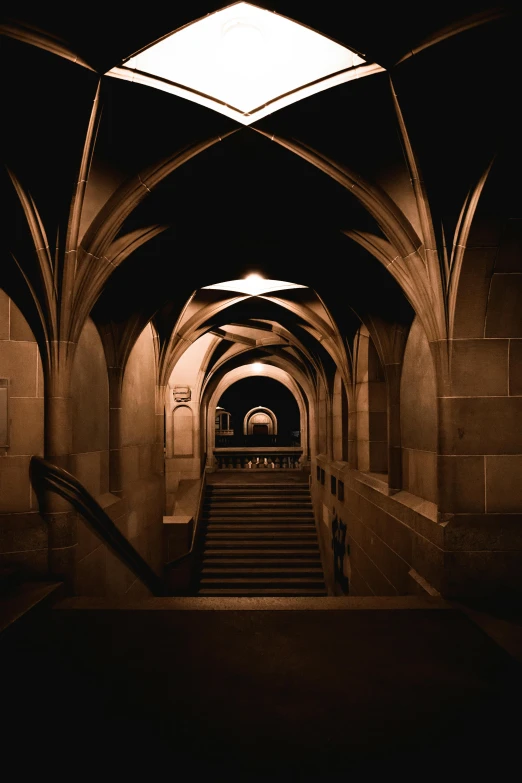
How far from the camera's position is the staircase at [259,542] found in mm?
10078

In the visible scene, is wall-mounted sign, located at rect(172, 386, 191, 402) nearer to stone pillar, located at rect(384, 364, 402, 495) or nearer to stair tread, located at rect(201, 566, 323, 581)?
stair tread, located at rect(201, 566, 323, 581)

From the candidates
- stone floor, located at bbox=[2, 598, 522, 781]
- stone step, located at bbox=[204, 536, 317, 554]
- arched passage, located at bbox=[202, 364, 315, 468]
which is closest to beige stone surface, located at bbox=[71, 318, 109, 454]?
stone floor, located at bbox=[2, 598, 522, 781]

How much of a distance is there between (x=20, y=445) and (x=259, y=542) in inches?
321

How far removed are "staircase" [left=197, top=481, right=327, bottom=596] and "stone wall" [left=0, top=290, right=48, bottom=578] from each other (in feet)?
19.8

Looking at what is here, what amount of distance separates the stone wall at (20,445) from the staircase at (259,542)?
Answer: 238 inches

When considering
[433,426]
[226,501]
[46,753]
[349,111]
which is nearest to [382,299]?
[433,426]

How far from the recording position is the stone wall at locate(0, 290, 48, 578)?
421cm

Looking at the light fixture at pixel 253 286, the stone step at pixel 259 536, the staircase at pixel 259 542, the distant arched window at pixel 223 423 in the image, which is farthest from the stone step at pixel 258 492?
the distant arched window at pixel 223 423

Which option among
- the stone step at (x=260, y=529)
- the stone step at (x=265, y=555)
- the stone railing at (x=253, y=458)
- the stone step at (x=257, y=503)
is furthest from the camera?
the stone railing at (x=253, y=458)

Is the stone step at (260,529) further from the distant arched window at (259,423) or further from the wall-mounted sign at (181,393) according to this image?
the distant arched window at (259,423)

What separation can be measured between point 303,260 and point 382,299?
53.3 inches

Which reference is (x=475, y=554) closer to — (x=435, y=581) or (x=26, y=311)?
(x=435, y=581)

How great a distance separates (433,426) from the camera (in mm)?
4762

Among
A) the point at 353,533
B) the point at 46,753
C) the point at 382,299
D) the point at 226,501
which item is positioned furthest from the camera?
the point at 226,501
